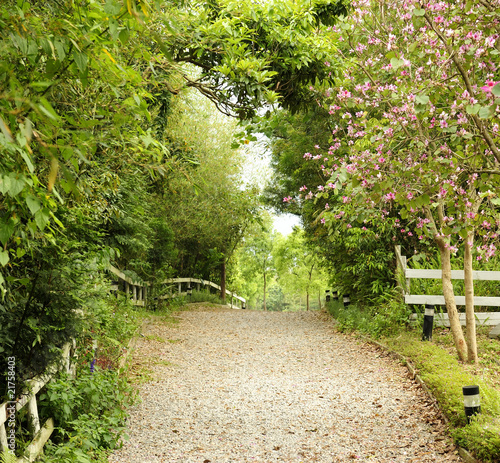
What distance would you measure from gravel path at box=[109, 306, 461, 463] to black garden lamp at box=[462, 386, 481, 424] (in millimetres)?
362

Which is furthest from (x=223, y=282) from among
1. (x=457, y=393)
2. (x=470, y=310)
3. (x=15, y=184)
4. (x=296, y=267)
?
(x=15, y=184)

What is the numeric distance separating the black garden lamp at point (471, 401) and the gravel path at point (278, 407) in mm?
362

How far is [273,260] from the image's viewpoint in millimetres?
29422

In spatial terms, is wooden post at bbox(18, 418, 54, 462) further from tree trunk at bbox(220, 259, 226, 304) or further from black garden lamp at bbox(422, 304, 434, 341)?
Result: tree trunk at bbox(220, 259, 226, 304)

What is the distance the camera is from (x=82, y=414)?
4.14m

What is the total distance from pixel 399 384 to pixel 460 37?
428 centimetres

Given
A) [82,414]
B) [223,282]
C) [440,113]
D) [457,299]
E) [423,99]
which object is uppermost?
[440,113]

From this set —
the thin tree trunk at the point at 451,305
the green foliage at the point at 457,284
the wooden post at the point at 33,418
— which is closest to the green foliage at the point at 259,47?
the thin tree trunk at the point at 451,305

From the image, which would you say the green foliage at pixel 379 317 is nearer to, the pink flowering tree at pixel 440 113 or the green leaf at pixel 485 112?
the pink flowering tree at pixel 440 113

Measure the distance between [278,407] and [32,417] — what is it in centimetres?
304

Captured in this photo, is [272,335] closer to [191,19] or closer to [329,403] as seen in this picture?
[329,403]

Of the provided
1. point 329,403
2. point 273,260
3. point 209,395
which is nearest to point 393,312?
point 329,403

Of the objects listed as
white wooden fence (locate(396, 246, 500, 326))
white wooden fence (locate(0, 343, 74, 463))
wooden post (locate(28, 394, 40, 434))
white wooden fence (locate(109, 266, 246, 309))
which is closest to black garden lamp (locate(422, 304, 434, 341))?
white wooden fence (locate(396, 246, 500, 326))

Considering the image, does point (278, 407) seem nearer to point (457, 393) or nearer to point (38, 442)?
point (457, 393)
